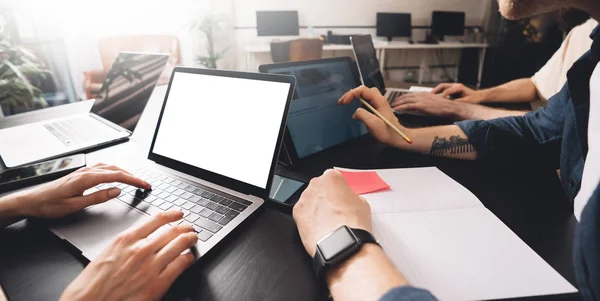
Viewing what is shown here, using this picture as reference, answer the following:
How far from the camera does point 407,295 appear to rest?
36 cm

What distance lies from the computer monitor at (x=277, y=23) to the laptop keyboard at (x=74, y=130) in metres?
3.85

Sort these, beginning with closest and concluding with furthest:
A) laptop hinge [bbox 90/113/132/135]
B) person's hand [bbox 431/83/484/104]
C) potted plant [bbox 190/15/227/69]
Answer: laptop hinge [bbox 90/113/132/135], person's hand [bbox 431/83/484/104], potted plant [bbox 190/15/227/69]

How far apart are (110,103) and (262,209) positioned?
820 millimetres

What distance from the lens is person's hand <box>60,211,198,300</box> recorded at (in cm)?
39

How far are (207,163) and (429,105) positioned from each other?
0.86 m

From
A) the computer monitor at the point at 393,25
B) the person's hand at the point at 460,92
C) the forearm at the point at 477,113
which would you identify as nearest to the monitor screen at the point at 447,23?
the computer monitor at the point at 393,25

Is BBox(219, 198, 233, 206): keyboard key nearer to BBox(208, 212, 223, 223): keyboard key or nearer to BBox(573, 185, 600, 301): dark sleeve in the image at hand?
BBox(208, 212, 223, 223): keyboard key

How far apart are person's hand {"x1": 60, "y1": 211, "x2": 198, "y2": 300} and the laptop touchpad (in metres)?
0.06

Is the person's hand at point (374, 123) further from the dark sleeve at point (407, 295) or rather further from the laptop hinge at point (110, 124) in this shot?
the laptop hinge at point (110, 124)

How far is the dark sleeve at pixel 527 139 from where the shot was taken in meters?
0.80

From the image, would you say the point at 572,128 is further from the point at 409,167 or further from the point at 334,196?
the point at 334,196

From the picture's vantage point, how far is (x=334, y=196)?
1.73 feet

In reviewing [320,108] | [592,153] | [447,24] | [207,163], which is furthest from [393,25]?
[207,163]

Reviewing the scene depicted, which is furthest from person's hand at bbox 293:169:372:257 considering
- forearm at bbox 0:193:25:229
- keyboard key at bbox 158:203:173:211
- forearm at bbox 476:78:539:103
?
forearm at bbox 476:78:539:103
